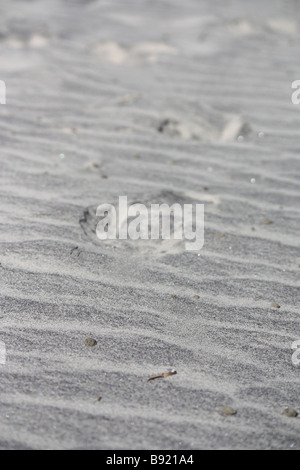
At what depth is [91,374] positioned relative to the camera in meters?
1.84

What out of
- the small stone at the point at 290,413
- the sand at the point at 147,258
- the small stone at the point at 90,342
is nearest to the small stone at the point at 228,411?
the sand at the point at 147,258

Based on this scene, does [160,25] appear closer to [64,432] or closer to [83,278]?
[83,278]

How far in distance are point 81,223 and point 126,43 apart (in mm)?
3058

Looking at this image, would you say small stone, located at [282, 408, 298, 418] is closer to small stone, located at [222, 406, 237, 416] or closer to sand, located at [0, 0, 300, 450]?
sand, located at [0, 0, 300, 450]

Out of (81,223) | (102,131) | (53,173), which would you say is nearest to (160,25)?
(102,131)

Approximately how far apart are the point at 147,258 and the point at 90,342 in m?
0.59

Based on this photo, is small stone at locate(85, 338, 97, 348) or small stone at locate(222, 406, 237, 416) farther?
small stone at locate(85, 338, 97, 348)

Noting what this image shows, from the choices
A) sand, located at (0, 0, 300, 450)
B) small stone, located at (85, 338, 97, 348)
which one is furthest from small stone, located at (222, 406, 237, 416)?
small stone, located at (85, 338, 97, 348)

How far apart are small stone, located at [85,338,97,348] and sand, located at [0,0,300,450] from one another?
1 cm

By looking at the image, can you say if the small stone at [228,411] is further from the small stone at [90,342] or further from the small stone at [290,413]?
the small stone at [90,342]

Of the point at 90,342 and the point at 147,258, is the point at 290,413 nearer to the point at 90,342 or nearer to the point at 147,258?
the point at 90,342

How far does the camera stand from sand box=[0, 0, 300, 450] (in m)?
1.73

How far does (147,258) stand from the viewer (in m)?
2.44

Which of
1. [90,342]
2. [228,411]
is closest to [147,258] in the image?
[90,342]
